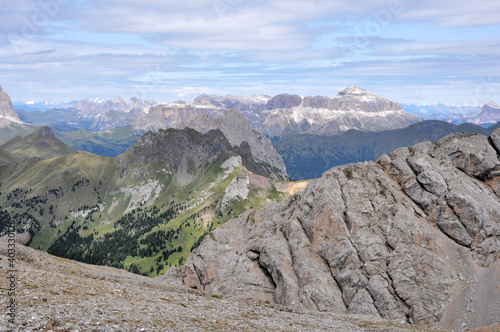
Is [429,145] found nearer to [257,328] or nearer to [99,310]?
[257,328]

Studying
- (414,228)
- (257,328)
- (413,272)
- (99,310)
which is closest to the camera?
(99,310)

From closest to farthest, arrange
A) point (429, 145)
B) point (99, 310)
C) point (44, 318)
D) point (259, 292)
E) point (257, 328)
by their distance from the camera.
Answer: point (44, 318)
point (99, 310)
point (257, 328)
point (259, 292)
point (429, 145)

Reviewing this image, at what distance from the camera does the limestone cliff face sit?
77.2 meters

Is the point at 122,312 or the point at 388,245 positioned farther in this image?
the point at 388,245

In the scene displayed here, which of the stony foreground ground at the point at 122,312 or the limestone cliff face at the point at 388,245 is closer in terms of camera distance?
the stony foreground ground at the point at 122,312

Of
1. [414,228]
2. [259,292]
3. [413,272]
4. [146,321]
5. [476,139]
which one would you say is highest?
[476,139]

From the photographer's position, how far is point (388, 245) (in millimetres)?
86000

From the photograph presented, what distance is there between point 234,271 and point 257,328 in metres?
63.5

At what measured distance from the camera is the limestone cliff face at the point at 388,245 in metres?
77.2

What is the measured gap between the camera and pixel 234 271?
102 m

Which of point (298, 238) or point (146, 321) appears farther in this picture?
point (298, 238)

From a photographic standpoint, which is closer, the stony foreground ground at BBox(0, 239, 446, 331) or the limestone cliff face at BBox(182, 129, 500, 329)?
the stony foreground ground at BBox(0, 239, 446, 331)

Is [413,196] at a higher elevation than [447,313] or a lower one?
higher

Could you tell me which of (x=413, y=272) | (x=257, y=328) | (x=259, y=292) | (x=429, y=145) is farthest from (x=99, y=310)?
(x=429, y=145)
